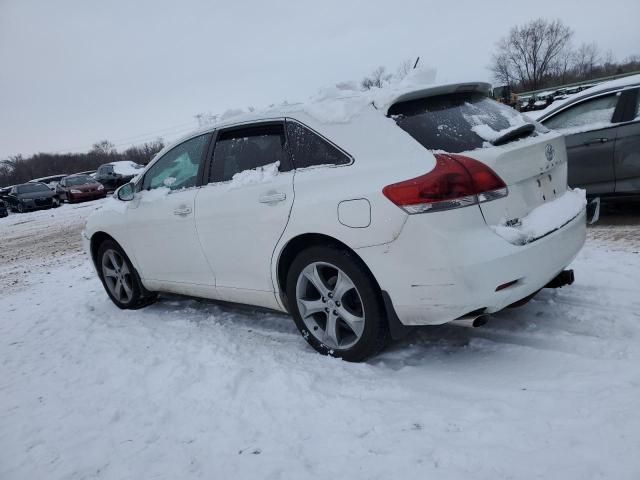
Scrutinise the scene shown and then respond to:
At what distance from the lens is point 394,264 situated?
8.65 feet

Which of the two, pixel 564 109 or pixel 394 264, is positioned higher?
pixel 564 109

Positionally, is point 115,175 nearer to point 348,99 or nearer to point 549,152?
point 348,99

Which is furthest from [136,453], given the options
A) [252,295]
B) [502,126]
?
[502,126]

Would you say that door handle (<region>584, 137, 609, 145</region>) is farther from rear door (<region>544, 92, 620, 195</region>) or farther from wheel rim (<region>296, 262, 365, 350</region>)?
wheel rim (<region>296, 262, 365, 350</region>)

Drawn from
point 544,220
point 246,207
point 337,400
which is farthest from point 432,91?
point 337,400

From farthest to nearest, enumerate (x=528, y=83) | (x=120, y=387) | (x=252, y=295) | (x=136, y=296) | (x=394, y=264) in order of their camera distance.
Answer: (x=528, y=83), (x=136, y=296), (x=252, y=295), (x=120, y=387), (x=394, y=264)

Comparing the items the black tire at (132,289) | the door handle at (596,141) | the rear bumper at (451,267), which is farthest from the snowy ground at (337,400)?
the door handle at (596,141)

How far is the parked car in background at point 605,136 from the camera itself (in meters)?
5.32

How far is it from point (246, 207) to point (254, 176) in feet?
0.78

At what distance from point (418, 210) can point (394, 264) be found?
13.5 inches

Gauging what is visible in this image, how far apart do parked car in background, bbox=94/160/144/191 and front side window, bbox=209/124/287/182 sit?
24633 mm

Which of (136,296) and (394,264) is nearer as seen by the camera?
(394,264)

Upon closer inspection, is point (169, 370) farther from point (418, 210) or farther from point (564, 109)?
point (564, 109)

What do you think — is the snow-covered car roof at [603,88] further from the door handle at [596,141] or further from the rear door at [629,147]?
the door handle at [596,141]
